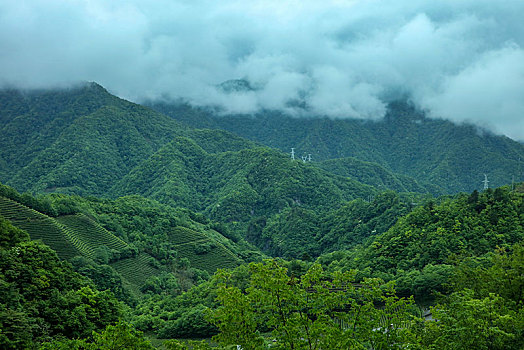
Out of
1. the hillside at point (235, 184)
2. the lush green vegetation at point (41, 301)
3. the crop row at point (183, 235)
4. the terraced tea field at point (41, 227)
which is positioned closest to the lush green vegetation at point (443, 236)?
the lush green vegetation at point (41, 301)

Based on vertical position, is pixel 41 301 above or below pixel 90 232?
below

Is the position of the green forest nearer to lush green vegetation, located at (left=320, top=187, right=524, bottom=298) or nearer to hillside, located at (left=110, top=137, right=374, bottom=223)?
lush green vegetation, located at (left=320, top=187, right=524, bottom=298)

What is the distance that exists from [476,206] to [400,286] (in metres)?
19.2

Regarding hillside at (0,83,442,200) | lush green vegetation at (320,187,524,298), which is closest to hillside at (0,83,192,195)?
hillside at (0,83,442,200)

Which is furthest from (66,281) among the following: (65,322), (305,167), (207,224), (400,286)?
(305,167)

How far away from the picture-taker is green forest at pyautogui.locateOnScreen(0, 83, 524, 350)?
17625mm

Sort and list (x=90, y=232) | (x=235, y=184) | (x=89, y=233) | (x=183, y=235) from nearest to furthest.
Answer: (x=89, y=233) < (x=90, y=232) < (x=183, y=235) < (x=235, y=184)

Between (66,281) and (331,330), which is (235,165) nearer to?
(66,281)

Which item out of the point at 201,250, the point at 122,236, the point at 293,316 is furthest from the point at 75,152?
the point at 293,316

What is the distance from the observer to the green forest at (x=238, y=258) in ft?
57.8

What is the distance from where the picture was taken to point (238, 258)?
280 feet

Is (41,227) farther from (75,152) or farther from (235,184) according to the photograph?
(75,152)

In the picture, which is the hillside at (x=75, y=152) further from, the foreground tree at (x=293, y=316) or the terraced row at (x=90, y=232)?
the foreground tree at (x=293, y=316)

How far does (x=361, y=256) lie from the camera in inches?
2383
